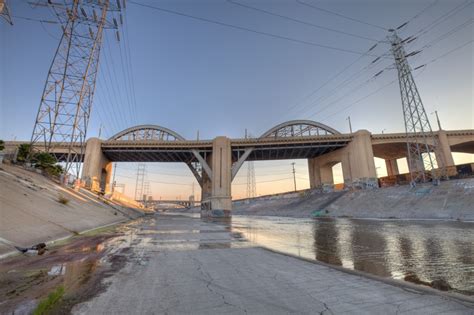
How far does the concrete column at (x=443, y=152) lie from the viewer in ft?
156

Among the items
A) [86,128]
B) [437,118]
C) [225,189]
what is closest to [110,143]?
[86,128]

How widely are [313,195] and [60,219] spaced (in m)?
53.8

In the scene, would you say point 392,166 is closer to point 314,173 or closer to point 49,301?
point 314,173

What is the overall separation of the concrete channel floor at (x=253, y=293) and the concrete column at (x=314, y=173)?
60560 mm

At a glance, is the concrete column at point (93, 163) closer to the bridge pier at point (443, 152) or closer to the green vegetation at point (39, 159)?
the green vegetation at point (39, 159)

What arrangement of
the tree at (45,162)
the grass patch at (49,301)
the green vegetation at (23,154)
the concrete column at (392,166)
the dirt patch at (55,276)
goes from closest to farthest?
the grass patch at (49,301) < the dirt patch at (55,276) < the green vegetation at (23,154) < the tree at (45,162) < the concrete column at (392,166)

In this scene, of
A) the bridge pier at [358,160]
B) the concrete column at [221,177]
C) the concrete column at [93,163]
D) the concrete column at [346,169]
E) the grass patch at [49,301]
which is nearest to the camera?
the grass patch at [49,301]

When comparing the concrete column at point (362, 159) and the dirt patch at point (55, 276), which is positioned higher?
the concrete column at point (362, 159)

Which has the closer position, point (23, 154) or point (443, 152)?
point (23, 154)

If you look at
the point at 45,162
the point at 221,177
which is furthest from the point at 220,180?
the point at 45,162

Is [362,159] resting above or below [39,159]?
above

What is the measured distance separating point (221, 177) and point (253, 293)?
43.9m

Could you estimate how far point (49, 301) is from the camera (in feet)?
11.6

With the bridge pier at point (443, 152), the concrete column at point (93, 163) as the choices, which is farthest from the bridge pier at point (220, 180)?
the bridge pier at point (443, 152)
